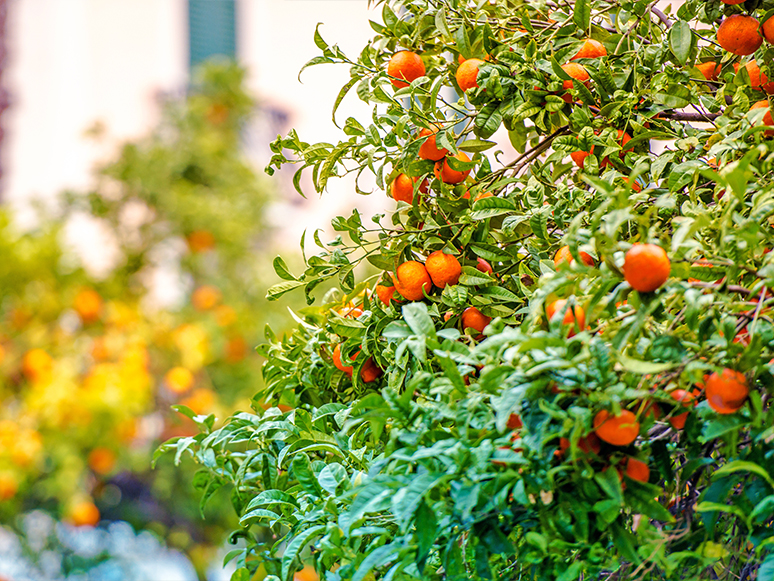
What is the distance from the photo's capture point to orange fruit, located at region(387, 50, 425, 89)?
0.54m

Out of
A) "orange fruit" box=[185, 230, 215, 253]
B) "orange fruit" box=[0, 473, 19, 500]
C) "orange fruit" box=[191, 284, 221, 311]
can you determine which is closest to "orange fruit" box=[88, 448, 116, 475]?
"orange fruit" box=[0, 473, 19, 500]

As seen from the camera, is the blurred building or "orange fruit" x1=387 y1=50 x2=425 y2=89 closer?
"orange fruit" x1=387 y1=50 x2=425 y2=89

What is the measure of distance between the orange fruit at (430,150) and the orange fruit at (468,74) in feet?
0.15

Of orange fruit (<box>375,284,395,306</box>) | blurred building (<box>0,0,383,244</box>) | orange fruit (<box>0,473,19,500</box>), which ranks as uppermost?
blurred building (<box>0,0,383,244</box>)

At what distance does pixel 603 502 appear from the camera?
0.34 meters

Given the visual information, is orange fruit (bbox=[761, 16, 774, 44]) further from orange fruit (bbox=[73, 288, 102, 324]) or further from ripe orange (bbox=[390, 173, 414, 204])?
orange fruit (bbox=[73, 288, 102, 324])

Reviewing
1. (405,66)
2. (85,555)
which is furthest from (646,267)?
(85,555)

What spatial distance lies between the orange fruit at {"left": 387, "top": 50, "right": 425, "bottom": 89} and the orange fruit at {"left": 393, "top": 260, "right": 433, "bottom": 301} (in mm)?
153

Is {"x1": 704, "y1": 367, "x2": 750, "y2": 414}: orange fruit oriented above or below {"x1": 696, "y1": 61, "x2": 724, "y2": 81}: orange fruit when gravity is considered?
below

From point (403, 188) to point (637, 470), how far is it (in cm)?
29

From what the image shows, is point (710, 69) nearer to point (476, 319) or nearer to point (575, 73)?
point (575, 73)

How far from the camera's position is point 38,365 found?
1.80 meters

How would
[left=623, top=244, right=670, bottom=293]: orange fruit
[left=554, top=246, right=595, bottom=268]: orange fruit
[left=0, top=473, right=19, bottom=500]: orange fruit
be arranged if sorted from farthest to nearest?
[left=0, top=473, right=19, bottom=500]: orange fruit → [left=554, top=246, right=595, bottom=268]: orange fruit → [left=623, top=244, right=670, bottom=293]: orange fruit

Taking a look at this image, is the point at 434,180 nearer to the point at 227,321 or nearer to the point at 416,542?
the point at 416,542
